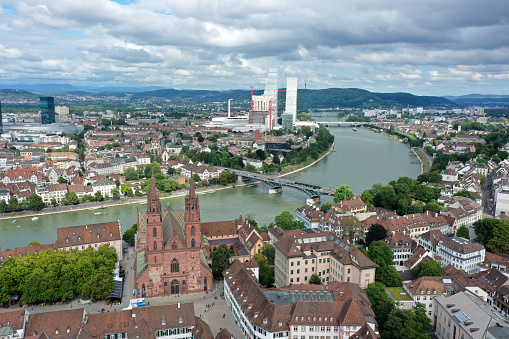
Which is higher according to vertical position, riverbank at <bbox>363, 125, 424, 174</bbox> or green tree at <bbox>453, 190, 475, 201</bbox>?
green tree at <bbox>453, 190, 475, 201</bbox>

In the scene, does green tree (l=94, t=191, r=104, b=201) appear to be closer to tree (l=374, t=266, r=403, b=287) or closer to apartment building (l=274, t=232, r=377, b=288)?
apartment building (l=274, t=232, r=377, b=288)

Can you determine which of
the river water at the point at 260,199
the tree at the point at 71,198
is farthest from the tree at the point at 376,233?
the tree at the point at 71,198

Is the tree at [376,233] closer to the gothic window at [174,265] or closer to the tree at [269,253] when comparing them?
the tree at [269,253]

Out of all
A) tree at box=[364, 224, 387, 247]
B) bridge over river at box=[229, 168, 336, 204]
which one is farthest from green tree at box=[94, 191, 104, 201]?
tree at box=[364, 224, 387, 247]

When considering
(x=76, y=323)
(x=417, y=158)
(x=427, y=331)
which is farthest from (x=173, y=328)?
(x=417, y=158)

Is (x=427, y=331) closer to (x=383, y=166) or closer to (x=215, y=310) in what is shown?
(x=215, y=310)

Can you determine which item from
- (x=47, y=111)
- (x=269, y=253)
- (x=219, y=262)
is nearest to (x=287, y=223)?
(x=269, y=253)
